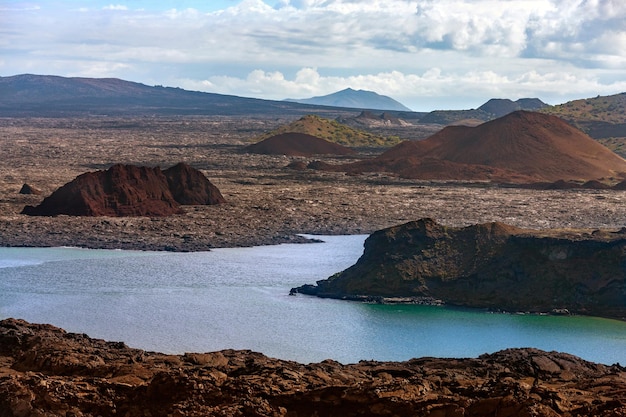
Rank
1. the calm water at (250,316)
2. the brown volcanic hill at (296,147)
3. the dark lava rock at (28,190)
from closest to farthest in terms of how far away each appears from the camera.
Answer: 1. the calm water at (250,316)
2. the dark lava rock at (28,190)
3. the brown volcanic hill at (296,147)

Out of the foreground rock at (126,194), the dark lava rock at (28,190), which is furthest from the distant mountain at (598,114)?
the dark lava rock at (28,190)

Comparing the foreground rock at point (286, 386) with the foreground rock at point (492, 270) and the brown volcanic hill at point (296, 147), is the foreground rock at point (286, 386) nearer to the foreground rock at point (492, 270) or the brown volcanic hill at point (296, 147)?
the foreground rock at point (492, 270)

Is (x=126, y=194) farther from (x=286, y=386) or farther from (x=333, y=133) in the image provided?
(x=333, y=133)

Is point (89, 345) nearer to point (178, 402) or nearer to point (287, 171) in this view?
point (178, 402)

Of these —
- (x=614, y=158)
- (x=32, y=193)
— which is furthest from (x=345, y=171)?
(x=32, y=193)

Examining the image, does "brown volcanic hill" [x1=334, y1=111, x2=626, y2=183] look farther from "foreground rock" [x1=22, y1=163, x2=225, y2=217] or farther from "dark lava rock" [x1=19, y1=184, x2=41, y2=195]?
"dark lava rock" [x1=19, y1=184, x2=41, y2=195]

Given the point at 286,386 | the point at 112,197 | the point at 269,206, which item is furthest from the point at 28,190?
the point at 286,386
